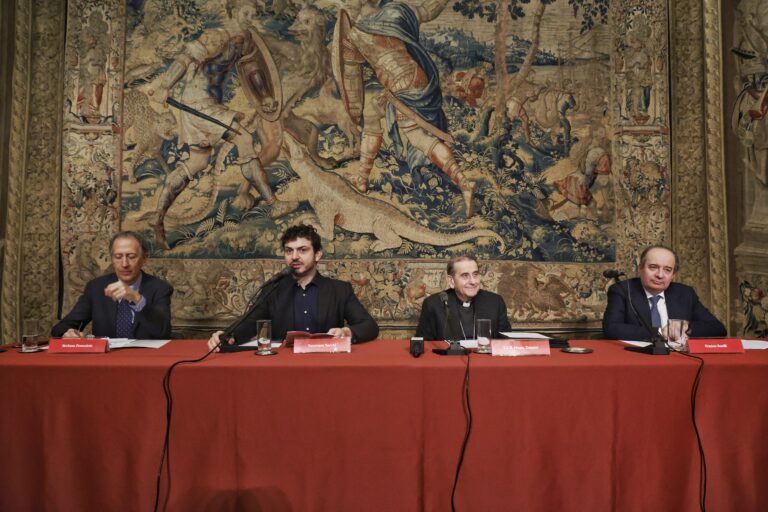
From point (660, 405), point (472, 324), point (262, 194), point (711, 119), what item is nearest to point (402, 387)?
point (660, 405)

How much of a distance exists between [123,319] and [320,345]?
153 centimetres

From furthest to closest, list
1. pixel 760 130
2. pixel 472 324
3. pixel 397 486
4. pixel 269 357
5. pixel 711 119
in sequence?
pixel 711 119 < pixel 760 130 < pixel 472 324 < pixel 269 357 < pixel 397 486

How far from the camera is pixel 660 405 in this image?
7.23 feet

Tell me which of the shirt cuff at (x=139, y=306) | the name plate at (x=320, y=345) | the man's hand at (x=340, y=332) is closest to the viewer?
the name plate at (x=320, y=345)

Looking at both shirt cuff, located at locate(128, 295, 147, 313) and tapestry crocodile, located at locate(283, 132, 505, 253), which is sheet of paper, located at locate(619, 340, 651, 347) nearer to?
tapestry crocodile, located at locate(283, 132, 505, 253)

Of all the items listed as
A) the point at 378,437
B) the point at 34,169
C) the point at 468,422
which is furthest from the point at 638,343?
the point at 34,169

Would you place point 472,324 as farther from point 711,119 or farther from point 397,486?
point 711,119

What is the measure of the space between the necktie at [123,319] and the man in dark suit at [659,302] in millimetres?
2774

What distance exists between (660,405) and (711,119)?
288 centimetres

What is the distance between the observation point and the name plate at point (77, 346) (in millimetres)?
2496

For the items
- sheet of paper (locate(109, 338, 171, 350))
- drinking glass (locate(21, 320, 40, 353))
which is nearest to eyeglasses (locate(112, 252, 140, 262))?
sheet of paper (locate(109, 338, 171, 350))

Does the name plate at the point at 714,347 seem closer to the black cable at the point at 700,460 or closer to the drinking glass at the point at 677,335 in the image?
the drinking glass at the point at 677,335

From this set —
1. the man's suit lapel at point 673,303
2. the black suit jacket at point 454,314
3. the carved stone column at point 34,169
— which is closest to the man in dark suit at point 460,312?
the black suit jacket at point 454,314

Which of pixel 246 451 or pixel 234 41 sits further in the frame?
pixel 234 41
